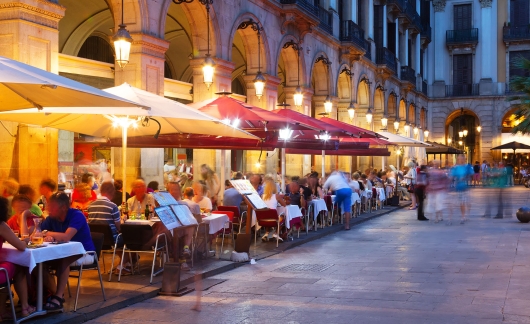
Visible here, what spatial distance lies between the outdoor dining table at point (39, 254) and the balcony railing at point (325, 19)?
20.3 meters

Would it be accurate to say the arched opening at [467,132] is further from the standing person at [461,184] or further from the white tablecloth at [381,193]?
the standing person at [461,184]

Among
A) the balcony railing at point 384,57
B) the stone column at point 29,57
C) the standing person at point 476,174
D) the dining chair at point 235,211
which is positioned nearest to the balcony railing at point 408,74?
the balcony railing at point 384,57

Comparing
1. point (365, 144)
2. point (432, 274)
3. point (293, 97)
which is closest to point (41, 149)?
point (432, 274)

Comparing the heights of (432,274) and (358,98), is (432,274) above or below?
below

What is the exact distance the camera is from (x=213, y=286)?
31.2ft

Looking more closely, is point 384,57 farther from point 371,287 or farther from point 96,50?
point 371,287

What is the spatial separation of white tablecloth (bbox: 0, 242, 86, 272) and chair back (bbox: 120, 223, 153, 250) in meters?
1.89

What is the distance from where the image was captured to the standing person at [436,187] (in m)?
18.9

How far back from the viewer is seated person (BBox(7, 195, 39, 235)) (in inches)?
328

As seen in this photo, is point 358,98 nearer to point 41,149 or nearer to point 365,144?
point 365,144

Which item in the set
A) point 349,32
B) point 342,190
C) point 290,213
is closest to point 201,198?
point 290,213

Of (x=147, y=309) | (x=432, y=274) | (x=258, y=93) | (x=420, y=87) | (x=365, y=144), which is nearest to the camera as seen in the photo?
(x=147, y=309)

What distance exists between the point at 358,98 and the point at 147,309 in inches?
1050

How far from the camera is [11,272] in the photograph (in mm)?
6863
